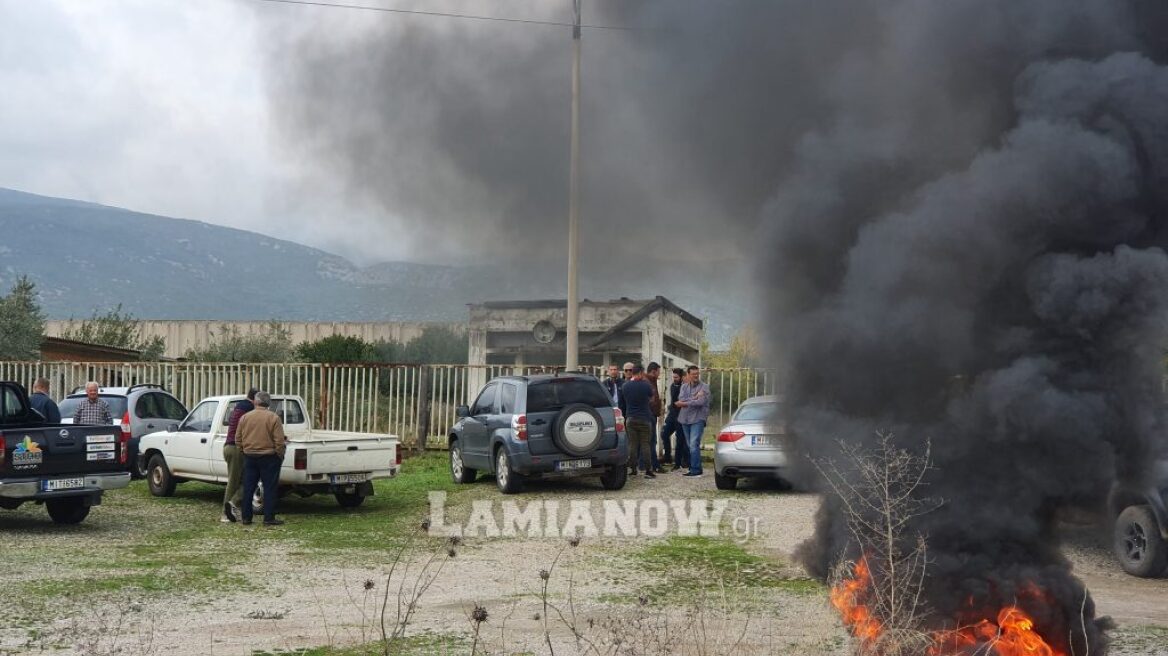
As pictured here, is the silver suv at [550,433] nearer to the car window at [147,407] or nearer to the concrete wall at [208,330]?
the car window at [147,407]

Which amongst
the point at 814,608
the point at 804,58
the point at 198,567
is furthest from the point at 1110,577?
the point at 198,567

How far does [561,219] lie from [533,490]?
4.46 m

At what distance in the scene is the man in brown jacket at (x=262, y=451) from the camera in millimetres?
13969

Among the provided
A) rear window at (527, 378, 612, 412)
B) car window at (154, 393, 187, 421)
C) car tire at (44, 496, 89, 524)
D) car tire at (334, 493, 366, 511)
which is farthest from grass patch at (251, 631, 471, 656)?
car window at (154, 393, 187, 421)

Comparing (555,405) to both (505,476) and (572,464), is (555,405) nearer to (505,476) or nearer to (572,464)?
(572,464)

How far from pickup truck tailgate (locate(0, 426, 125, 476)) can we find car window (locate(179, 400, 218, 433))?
116 inches

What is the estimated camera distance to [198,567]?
432 inches

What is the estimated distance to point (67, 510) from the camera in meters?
14.2

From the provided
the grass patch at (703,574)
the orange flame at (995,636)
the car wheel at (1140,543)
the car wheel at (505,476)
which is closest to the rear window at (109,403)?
the car wheel at (505,476)

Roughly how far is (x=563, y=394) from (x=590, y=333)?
25.1 m

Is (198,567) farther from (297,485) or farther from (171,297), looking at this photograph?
(171,297)

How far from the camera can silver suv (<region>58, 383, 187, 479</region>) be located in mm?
19814

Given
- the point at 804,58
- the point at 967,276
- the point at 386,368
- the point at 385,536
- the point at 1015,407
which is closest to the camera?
the point at 1015,407

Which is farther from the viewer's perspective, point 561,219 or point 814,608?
point 561,219
